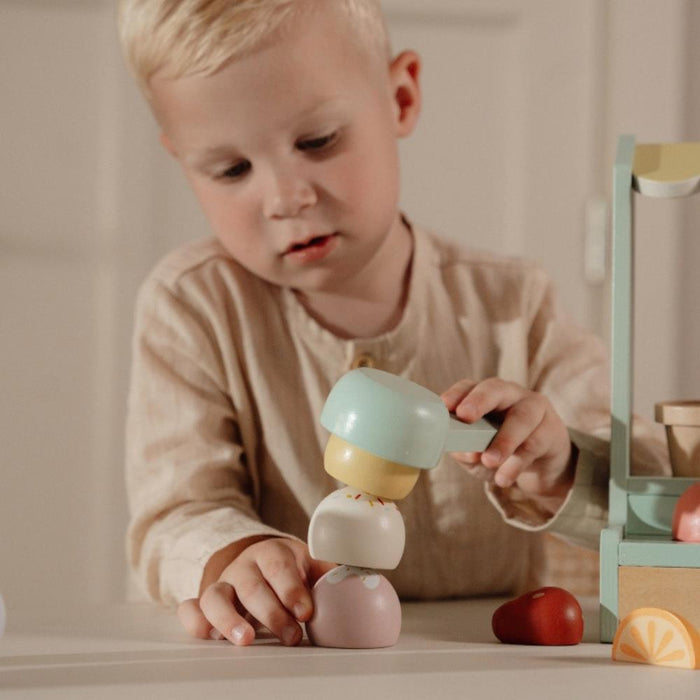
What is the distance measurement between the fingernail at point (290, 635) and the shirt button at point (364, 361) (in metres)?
0.33

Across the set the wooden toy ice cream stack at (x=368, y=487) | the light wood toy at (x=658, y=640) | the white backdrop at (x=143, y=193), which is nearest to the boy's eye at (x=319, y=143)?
the wooden toy ice cream stack at (x=368, y=487)

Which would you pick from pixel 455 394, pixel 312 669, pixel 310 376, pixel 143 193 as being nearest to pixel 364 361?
pixel 310 376

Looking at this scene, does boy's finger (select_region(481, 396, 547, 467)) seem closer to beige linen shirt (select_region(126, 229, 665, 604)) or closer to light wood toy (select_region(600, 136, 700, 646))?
light wood toy (select_region(600, 136, 700, 646))

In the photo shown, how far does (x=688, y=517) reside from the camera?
0.55 metres

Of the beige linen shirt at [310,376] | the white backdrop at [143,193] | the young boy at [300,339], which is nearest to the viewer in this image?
the young boy at [300,339]

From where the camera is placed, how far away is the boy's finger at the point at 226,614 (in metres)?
0.56

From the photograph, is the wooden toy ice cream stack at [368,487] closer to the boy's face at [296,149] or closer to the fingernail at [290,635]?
the fingernail at [290,635]

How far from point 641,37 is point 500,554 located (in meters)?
0.90

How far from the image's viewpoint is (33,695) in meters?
0.44

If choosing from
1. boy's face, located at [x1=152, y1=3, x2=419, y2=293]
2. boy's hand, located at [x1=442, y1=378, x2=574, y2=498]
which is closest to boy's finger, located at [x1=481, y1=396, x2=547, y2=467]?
boy's hand, located at [x1=442, y1=378, x2=574, y2=498]

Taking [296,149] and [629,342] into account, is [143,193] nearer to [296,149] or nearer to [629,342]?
[296,149]

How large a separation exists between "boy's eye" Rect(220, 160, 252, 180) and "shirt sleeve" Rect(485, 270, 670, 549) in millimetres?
Answer: 260

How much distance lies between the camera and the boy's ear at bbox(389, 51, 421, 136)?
848 millimetres

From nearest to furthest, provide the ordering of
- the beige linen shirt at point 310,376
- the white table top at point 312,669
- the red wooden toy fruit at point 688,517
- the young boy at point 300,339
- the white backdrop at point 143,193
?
the white table top at point 312,669, the red wooden toy fruit at point 688,517, the young boy at point 300,339, the beige linen shirt at point 310,376, the white backdrop at point 143,193
